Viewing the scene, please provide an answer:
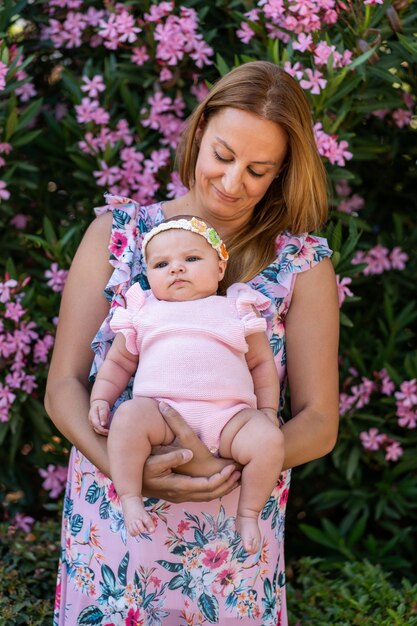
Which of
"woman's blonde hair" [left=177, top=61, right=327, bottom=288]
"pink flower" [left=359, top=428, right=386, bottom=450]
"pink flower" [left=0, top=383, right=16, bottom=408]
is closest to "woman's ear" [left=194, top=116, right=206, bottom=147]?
"woman's blonde hair" [left=177, top=61, right=327, bottom=288]

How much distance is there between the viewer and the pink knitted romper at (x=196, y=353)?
235 cm

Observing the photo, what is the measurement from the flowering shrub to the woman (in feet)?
2.16

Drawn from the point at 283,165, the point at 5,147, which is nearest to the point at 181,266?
the point at 283,165

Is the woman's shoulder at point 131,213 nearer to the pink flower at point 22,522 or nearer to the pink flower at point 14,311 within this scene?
the pink flower at point 14,311

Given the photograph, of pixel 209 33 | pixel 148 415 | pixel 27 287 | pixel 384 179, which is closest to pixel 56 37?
pixel 209 33

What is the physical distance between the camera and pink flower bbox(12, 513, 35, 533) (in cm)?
391

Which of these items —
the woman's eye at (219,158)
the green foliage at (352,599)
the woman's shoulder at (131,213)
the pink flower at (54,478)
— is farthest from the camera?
the pink flower at (54,478)

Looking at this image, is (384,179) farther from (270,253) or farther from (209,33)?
(270,253)

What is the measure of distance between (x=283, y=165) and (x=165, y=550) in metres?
1.13

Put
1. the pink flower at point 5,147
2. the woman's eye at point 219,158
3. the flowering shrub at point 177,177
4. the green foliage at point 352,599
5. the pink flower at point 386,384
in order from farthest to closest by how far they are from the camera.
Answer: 1. the pink flower at point 386,384
2. the pink flower at point 5,147
3. the flowering shrub at point 177,177
4. the green foliage at point 352,599
5. the woman's eye at point 219,158

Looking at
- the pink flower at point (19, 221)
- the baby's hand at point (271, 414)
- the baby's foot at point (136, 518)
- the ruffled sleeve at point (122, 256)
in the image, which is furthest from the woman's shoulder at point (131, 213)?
the pink flower at point (19, 221)

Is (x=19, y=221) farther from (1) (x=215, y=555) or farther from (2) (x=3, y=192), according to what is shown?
(1) (x=215, y=555)

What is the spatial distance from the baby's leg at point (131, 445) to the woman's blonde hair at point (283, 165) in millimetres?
602

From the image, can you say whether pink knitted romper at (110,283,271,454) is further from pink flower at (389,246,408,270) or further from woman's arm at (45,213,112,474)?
pink flower at (389,246,408,270)
